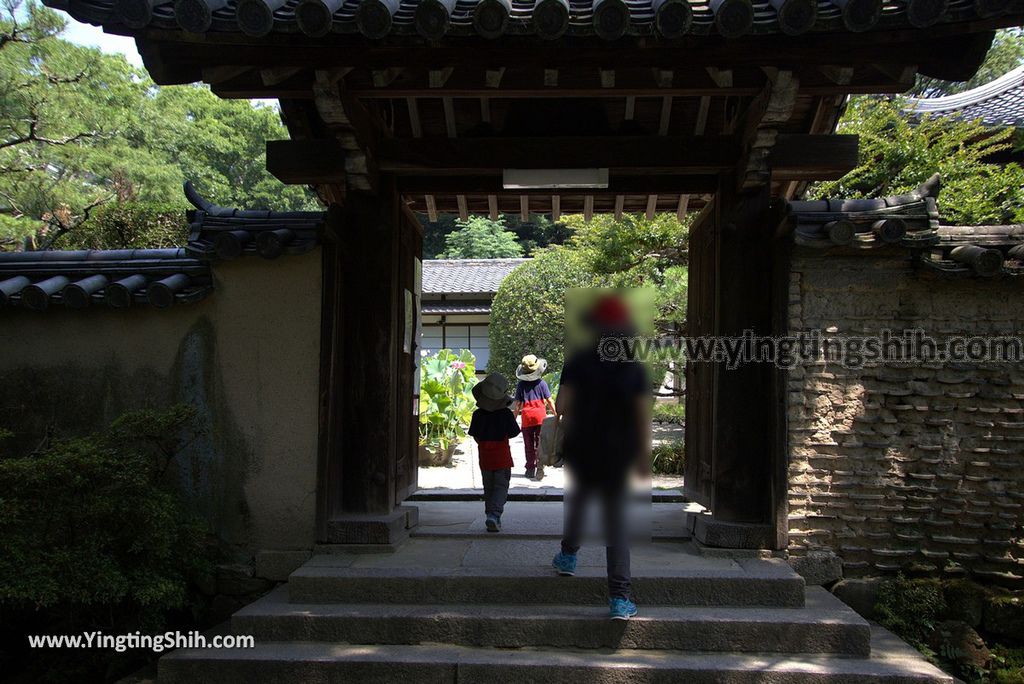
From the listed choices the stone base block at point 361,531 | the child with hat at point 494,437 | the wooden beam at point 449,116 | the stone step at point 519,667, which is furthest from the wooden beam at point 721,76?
the stone base block at point 361,531

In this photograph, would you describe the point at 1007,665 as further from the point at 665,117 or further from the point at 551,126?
the point at 551,126

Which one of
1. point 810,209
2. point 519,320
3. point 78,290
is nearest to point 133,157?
point 519,320

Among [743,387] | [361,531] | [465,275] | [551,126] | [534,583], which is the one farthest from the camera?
[465,275]

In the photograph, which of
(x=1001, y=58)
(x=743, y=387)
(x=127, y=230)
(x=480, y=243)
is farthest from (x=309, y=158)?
(x=480, y=243)

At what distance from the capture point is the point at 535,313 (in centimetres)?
1738

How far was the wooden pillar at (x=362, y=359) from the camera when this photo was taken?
6.12m

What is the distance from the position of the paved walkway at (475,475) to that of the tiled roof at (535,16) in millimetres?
6163

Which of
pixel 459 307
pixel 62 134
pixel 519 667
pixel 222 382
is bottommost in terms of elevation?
pixel 519 667

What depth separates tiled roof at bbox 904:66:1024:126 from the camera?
14523mm

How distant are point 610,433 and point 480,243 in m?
30.6

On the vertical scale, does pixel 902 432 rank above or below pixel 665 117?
below

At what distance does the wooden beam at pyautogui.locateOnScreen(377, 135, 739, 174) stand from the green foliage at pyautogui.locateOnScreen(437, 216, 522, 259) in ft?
89.3

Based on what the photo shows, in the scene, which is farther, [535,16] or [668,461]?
[668,461]

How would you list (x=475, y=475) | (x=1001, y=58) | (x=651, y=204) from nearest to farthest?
(x=651, y=204)
(x=475, y=475)
(x=1001, y=58)
